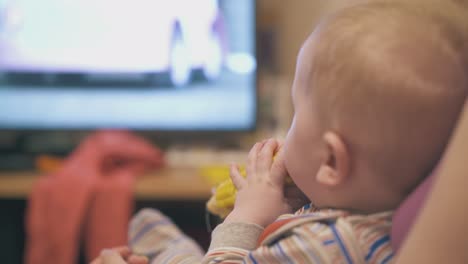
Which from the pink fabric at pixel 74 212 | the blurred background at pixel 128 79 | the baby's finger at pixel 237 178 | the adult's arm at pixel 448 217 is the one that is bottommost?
the pink fabric at pixel 74 212

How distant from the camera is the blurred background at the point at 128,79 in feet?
5.62

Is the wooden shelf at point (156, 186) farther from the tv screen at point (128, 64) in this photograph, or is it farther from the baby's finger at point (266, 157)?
the baby's finger at point (266, 157)

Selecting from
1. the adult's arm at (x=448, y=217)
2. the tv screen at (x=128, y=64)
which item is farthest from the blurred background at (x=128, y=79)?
the adult's arm at (x=448, y=217)

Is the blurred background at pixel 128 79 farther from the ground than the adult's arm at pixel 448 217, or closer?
closer

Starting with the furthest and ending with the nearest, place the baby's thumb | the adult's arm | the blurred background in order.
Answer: the blurred background, the baby's thumb, the adult's arm

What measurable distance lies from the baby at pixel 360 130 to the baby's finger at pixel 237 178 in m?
0.05

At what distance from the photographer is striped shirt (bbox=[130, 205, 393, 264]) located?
1.75 ft

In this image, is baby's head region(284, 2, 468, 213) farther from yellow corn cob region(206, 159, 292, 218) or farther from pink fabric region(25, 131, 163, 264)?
pink fabric region(25, 131, 163, 264)

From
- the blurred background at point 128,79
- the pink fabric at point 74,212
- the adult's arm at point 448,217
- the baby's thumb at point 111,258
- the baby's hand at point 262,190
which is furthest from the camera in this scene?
the blurred background at point 128,79

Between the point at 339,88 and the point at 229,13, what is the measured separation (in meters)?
1.26

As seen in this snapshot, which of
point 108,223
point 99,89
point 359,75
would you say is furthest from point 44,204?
point 359,75

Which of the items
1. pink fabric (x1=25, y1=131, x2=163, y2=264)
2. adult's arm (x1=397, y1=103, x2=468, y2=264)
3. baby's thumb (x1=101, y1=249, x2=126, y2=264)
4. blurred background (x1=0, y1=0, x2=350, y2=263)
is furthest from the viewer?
blurred background (x1=0, y1=0, x2=350, y2=263)

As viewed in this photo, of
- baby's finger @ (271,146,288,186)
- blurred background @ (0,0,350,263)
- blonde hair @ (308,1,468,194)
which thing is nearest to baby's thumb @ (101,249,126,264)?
baby's finger @ (271,146,288,186)

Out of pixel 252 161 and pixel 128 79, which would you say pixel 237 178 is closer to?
pixel 252 161
